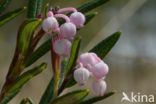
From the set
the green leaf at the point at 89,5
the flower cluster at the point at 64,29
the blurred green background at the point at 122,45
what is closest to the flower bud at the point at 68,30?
the flower cluster at the point at 64,29

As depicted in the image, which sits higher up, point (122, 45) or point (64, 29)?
point (64, 29)

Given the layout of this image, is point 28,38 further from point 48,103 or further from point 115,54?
point 115,54

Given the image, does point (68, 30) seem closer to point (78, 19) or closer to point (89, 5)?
point (78, 19)

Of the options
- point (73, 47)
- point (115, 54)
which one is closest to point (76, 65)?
point (73, 47)

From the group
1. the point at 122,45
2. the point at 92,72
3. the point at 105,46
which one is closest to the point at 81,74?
the point at 92,72

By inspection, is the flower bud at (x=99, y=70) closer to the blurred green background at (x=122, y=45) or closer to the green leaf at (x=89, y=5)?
the green leaf at (x=89, y=5)

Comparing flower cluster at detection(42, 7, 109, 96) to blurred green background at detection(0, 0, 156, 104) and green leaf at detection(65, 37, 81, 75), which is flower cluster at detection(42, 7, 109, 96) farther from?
blurred green background at detection(0, 0, 156, 104)

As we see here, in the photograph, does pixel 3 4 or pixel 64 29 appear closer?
pixel 64 29

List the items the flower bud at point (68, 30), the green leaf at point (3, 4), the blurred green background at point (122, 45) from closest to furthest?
the flower bud at point (68, 30)
the green leaf at point (3, 4)
the blurred green background at point (122, 45)
